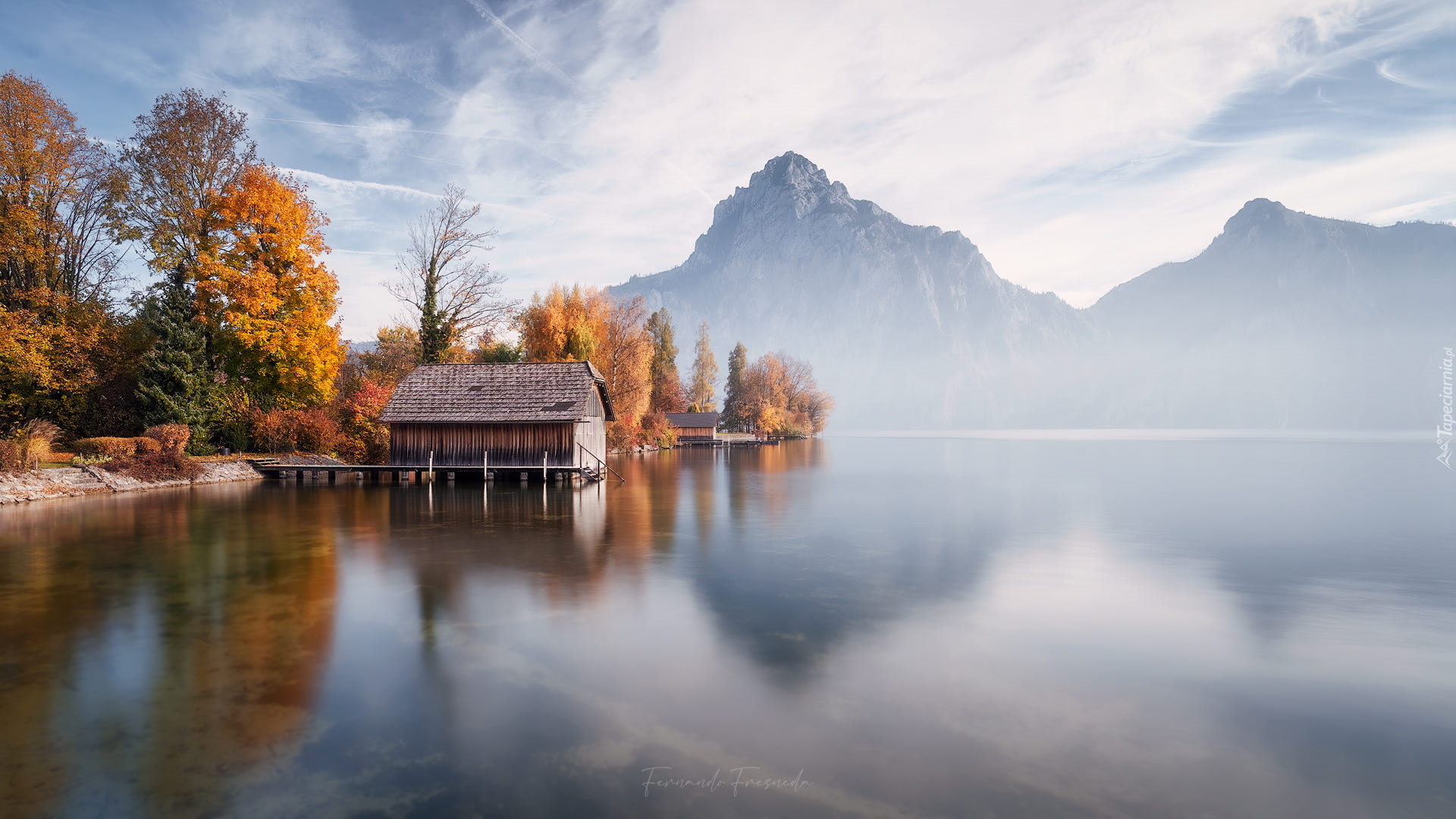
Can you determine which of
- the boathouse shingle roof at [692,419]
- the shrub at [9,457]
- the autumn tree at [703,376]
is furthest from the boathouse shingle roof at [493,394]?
the autumn tree at [703,376]

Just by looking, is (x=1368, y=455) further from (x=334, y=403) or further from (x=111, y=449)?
(x=111, y=449)

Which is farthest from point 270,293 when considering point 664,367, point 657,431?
point 664,367

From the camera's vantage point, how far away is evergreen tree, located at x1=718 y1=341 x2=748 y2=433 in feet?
348

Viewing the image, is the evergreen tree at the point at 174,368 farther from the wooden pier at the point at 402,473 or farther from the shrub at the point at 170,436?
the wooden pier at the point at 402,473

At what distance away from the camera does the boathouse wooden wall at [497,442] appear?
33.2 m

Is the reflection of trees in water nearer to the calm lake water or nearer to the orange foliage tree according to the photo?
the calm lake water

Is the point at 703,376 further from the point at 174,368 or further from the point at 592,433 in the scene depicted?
the point at 174,368

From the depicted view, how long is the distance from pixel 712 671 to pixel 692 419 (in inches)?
3193

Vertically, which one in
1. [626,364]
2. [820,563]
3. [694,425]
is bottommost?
[820,563]

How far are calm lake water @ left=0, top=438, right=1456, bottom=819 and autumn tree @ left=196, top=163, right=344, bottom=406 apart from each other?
1665 centimetres

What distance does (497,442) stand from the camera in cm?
3328

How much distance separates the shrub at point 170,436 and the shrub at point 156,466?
0.42 meters

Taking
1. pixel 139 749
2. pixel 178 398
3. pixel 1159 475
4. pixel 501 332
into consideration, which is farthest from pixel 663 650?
pixel 1159 475

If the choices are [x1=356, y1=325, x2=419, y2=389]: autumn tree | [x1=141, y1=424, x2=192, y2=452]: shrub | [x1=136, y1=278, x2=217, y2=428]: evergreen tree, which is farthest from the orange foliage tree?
[x1=141, y1=424, x2=192, y2=452]: shrub
